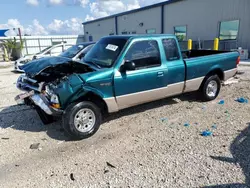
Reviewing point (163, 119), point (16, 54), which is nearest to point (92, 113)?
point (163, 119)

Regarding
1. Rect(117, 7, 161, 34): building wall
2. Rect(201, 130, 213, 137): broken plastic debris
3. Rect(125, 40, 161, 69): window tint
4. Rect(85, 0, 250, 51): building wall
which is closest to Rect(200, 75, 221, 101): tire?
Rect(125, 40, 161, 69): window tint

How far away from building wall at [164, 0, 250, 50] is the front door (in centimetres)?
1305

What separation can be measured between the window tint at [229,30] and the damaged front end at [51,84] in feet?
48.3

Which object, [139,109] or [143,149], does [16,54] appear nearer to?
[139,109]

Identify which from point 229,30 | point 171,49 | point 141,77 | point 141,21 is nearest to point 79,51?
point 171,49

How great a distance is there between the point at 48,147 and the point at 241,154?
3.33 metres

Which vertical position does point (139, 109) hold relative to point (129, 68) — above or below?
below

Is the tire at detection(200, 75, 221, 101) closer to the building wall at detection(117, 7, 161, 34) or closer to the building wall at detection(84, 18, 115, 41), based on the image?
the building wall at detection(117, 7, 161, 34)

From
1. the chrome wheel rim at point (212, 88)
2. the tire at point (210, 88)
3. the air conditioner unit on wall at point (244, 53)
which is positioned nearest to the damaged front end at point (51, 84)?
the tire at point (210, 88)

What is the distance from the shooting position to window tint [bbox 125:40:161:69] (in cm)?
442

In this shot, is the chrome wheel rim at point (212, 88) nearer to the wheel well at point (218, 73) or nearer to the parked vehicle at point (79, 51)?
the wheel well at point (218, 73)

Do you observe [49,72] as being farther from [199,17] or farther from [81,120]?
[199,17]

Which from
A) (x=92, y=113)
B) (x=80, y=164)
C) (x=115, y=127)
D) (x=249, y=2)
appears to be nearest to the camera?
Answer: (x=80, y=164)

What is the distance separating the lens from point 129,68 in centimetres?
412
